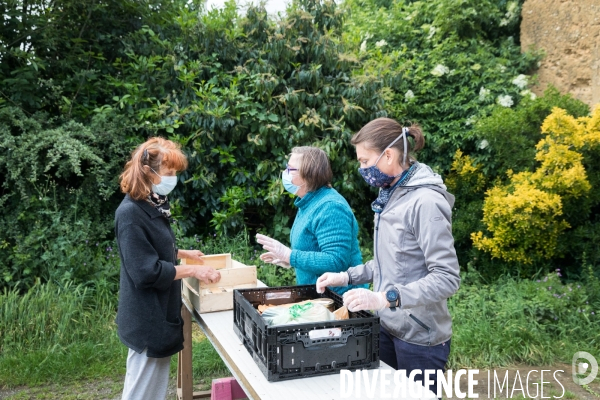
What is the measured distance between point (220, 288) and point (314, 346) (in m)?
1.19

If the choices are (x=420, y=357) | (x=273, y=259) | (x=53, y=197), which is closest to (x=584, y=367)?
(x=420, y=357)

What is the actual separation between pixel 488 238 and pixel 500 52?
10.6 feet

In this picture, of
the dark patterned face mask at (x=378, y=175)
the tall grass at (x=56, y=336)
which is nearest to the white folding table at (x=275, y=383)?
the dark patterned face mask at (x=378, y=175)

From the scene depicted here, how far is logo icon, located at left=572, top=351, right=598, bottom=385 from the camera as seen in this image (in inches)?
183

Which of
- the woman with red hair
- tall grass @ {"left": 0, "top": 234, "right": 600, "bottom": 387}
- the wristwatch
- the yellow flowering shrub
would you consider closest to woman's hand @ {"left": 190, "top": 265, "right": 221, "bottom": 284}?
the woman with red hair

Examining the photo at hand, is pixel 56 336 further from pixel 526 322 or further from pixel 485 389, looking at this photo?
pixel 526 322

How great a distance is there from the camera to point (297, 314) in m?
2.38

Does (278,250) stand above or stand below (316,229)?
below

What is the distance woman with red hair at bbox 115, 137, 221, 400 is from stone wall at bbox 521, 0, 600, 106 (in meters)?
6.03

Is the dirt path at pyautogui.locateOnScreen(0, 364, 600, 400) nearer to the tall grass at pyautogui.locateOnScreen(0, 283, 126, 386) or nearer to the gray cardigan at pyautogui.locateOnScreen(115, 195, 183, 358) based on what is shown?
the tall grass at pyautogui.locateOnScreen(0, 283, 126, 386)

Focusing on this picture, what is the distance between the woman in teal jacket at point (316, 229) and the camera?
2.97 metres

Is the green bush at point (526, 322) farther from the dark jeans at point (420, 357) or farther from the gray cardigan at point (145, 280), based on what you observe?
the gray cardigan at point (145, 280)

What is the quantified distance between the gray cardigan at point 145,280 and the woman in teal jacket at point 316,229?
618 millimetres

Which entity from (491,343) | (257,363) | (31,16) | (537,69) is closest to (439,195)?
(257,363)
